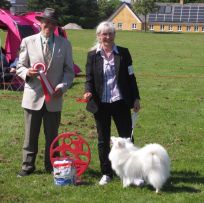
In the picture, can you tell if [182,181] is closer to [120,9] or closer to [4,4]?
[4,4]

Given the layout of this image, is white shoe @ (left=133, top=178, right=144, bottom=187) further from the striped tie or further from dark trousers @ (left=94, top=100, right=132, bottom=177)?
the striped tie

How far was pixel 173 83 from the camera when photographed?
588 inches

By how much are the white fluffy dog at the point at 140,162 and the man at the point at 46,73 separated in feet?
3.03

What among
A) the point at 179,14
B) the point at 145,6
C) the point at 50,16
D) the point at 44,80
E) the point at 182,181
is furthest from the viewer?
the point at 179,14

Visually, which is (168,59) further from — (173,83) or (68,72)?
(68,72)

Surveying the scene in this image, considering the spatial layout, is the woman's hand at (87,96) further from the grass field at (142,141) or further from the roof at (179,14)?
the roof at (179,14)

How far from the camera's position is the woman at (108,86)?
5.43 metres

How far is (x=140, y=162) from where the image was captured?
5203 millimetres

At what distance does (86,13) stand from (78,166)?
72129 mm

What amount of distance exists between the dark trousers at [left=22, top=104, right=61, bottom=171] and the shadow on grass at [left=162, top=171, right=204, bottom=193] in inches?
60.2

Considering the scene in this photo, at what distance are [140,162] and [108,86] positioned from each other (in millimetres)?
951

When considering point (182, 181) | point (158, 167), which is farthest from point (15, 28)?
point (158, 167)

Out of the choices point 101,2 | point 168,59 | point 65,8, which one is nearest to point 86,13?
point 65,8

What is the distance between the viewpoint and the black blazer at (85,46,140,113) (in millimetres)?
5445
